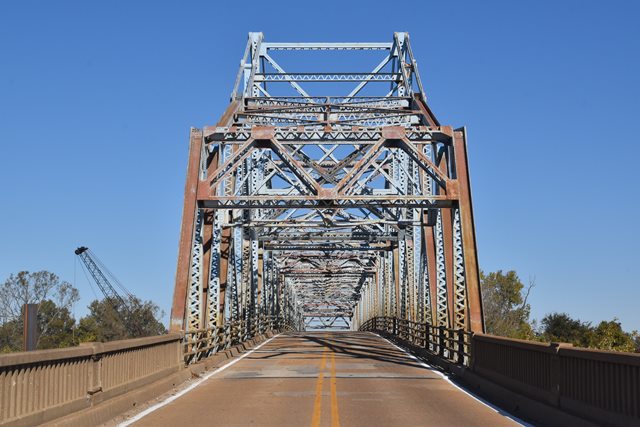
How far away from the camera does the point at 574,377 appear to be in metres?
12.7

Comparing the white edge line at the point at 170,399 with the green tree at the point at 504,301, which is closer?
the white edge line at the point at 170,399

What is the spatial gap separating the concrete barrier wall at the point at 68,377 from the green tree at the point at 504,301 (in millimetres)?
83032

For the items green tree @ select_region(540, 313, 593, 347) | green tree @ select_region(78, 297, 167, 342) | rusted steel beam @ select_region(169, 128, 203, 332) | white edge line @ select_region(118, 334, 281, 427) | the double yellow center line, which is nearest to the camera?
the double yellow center line

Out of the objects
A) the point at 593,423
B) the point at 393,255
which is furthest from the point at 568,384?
the point at 393,255

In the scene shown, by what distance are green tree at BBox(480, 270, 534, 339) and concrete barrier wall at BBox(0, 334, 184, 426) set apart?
83.0 metres

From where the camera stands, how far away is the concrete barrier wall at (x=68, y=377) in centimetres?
1015

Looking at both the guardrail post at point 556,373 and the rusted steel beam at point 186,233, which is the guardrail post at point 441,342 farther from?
the guardrail post at point 556,373

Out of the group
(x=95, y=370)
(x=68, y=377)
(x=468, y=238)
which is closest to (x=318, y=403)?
(x=95, y=370)

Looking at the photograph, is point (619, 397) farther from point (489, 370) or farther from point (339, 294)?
point (339, 294)

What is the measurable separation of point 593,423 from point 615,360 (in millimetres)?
978

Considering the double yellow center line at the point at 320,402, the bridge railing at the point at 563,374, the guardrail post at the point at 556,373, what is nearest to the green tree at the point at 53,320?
the double yellow center line at the point at 320,402

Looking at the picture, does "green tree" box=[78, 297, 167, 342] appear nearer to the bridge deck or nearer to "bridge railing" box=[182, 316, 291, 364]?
"bridge railing" box=[182, 316, 291, 364]

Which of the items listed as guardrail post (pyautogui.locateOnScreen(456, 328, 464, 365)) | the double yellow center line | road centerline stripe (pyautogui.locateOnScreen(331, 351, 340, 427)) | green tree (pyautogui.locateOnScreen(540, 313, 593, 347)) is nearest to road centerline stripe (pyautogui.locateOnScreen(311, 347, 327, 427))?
the double yellow center line

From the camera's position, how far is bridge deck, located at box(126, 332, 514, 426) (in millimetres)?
13531
